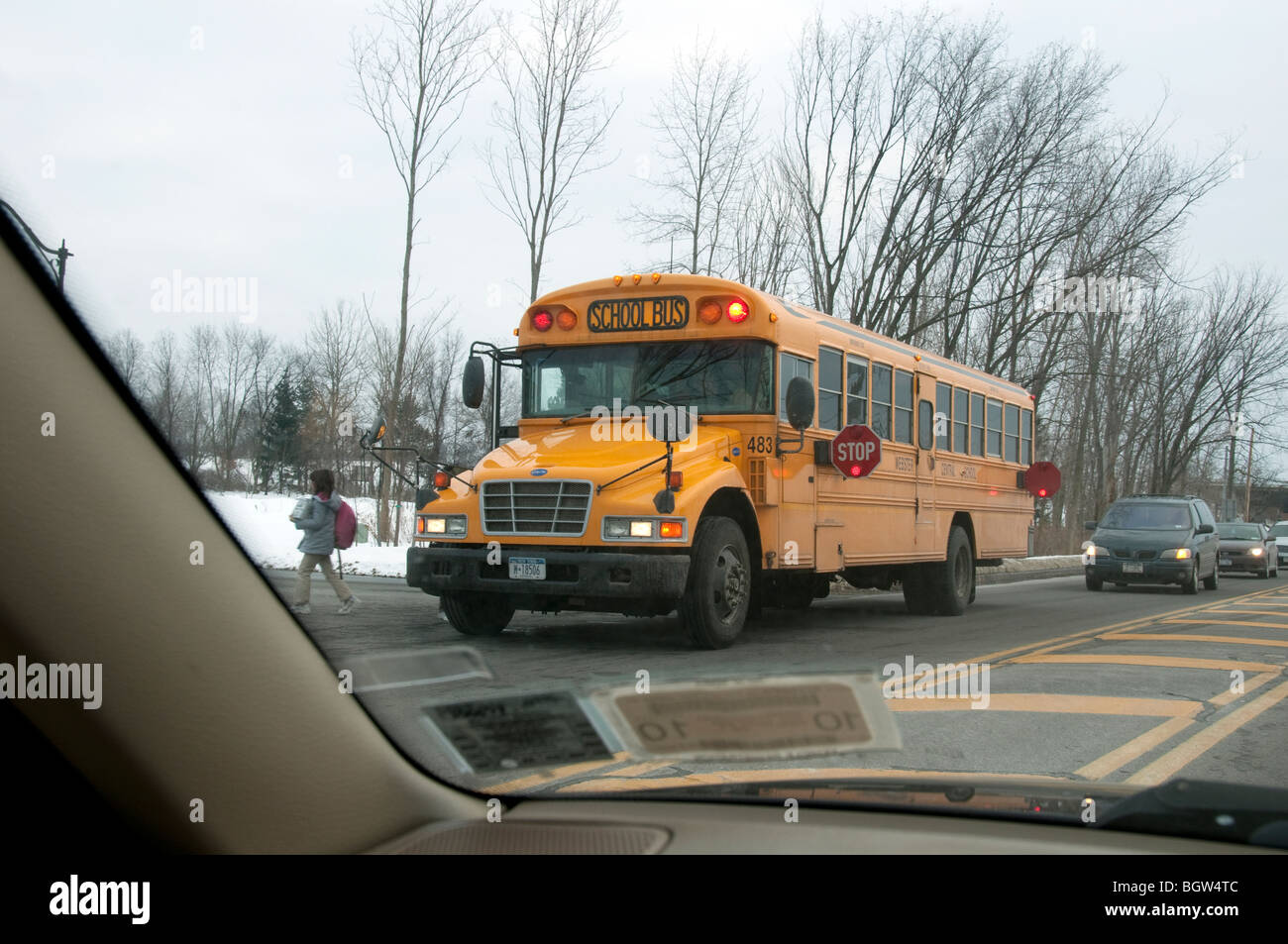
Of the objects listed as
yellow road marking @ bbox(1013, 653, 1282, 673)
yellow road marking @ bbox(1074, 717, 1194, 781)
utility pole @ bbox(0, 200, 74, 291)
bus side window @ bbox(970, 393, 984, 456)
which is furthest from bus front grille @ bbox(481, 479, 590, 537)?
bus side window @ bbox(970, 393, 984, 456)

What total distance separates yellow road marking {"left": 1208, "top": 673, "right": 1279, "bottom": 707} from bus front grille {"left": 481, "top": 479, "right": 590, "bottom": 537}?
4.70 m

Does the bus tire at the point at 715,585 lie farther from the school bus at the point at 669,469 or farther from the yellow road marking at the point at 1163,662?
the yellow road marking at the point at 1163,662

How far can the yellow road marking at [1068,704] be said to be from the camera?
6.78m

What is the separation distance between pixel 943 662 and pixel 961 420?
6.18 meters

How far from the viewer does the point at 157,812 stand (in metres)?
1.96

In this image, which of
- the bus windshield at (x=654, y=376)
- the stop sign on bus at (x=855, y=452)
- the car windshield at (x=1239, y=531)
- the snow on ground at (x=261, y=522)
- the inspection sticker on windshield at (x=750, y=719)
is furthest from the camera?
the car windshield at (x=1239, y=531)

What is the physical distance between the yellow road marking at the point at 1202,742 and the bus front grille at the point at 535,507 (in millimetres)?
4698

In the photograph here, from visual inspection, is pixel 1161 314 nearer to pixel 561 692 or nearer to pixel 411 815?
pixel 561 692

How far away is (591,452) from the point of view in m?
9.74

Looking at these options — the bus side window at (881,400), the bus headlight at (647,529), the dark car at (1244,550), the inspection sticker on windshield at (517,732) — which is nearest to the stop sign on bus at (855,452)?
the bus side window at (881,400)

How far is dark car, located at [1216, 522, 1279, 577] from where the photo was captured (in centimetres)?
2819

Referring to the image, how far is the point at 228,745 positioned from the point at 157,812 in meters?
0.16

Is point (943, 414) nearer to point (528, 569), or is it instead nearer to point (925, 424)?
point (925, 424)

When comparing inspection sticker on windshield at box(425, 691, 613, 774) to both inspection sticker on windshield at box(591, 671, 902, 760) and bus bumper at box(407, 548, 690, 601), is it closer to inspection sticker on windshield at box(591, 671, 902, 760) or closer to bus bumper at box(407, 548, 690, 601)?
inspection sticker on windshield at box(591, 671, 902, 760)
